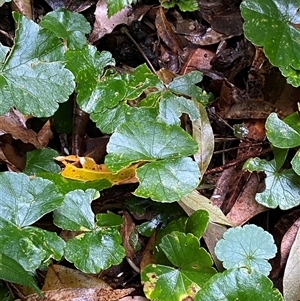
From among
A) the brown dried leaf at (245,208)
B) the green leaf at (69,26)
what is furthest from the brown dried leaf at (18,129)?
the brown dried leaf at (245,208)

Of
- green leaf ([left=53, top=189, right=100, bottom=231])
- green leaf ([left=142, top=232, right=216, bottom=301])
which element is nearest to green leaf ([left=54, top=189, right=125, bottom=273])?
green leaf ([left=53, top=189, right=100, bottom=231])

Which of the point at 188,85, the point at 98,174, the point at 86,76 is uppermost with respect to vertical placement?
the point at 86,76

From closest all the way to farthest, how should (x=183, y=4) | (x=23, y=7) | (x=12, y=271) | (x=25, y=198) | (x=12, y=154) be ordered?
(x=12, y=271), (x=25, y=198), (x=12, y=154), (x=23, y=7), (x=183, y=4)

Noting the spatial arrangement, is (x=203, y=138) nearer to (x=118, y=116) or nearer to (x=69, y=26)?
(x=118, y=116)

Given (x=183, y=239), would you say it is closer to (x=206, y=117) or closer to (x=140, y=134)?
(x=140, y=134)

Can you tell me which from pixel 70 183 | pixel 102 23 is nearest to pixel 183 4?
pixel 102 23

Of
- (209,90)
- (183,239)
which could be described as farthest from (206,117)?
(183,239)

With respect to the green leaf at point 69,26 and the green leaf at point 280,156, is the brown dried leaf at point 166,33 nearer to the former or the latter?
the green leaf at point 69,26
